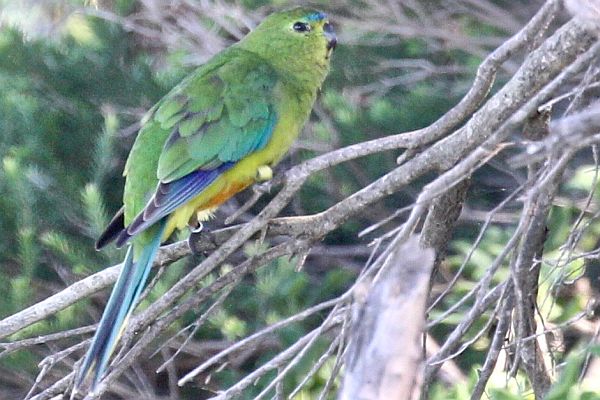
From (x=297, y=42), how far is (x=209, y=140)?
0.69 meters

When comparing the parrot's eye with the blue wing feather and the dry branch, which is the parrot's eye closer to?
the blue wing feather

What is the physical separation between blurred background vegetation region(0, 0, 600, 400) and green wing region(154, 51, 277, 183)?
799mm

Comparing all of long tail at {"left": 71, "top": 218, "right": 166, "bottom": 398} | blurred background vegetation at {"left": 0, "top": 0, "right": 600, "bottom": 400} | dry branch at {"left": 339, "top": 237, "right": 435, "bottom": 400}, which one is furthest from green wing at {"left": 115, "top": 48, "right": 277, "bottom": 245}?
dry branch at {"left": 339, "top": 237, "right": 435, "bottom": 400}

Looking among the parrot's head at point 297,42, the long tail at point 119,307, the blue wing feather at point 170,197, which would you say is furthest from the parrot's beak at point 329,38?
the long tail at point 119,307

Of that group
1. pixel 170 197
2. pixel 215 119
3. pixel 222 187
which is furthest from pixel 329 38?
pixel 170 197

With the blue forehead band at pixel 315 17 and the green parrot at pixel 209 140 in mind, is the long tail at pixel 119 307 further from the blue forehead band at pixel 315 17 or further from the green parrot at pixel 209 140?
the blue forehead band at pixel 315 17

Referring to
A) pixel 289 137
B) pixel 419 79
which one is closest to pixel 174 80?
pixel 419 79

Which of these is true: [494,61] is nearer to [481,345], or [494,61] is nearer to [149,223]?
[149,223]

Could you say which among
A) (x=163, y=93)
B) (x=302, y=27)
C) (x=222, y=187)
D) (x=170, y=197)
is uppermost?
(x=302, y=27)

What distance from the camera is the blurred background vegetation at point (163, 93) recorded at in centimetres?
431

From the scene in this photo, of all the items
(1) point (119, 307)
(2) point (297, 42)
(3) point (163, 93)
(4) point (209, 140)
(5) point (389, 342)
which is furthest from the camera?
(3) point (163, 93)

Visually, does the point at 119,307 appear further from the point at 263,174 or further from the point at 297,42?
the point at 297,42

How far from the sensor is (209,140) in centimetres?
331

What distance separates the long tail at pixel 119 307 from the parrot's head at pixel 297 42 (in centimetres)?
97
